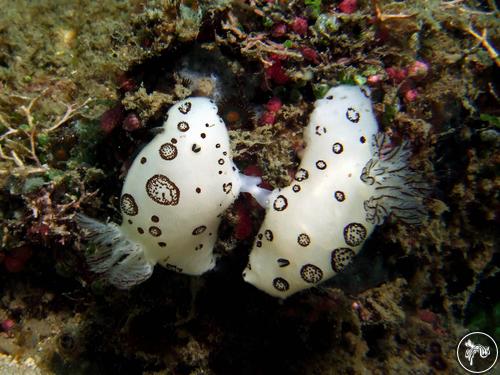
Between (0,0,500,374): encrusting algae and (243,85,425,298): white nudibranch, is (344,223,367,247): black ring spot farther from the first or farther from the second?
(0,0,500,374): encrusting algae

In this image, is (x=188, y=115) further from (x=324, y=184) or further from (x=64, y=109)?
(x=64, y=109)

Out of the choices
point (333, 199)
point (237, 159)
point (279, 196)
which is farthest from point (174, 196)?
point (333, 199)

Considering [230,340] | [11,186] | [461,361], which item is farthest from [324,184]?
[461,361]

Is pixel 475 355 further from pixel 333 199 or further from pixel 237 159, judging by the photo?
pixel 237 159

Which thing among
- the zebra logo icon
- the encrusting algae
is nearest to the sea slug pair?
the encrusting algae

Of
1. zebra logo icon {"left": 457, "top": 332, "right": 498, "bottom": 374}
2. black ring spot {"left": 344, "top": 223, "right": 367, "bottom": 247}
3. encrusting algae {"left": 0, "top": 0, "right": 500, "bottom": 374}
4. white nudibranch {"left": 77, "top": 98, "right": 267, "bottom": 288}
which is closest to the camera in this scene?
white nudibranch {"left": 77, "top": 98, "right": 267, "bottom": 288}

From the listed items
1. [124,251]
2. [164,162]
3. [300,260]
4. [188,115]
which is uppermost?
[188,115]

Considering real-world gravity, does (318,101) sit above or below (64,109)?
above
